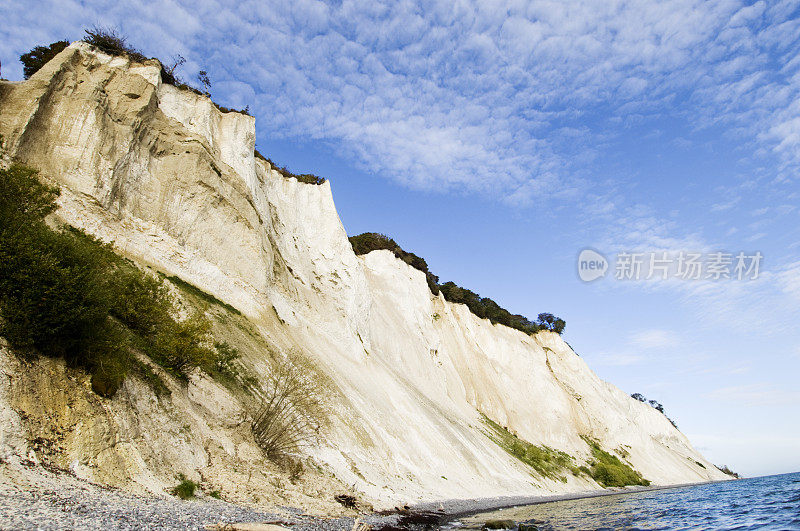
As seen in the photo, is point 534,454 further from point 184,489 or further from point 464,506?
point 184,489

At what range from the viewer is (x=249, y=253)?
23.3m

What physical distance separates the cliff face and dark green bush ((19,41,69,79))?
3.66 m

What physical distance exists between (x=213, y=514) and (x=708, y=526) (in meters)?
A: 17.8

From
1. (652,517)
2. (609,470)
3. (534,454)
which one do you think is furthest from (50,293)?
(609,470)

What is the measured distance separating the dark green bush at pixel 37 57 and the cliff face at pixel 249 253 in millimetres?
3656

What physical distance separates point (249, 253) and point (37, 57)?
14412mm

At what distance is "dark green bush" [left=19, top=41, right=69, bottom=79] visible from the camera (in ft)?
74.0

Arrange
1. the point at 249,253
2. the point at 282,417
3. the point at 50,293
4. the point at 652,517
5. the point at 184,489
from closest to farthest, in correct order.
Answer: the point at 50,293 → the point at 184,489 → the point at 282,417 → the point at 652,517 → the point at 249,253

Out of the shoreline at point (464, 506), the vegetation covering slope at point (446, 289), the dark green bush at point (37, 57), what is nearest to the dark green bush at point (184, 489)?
the shoreline at point (464, 506)

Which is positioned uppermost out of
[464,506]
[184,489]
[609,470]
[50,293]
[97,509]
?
[50,293]

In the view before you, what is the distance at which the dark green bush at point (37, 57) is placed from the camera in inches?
888

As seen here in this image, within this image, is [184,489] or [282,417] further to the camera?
[282,417]

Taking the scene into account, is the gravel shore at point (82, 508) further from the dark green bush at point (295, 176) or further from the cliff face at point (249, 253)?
the dark green bush at point (295, 176)

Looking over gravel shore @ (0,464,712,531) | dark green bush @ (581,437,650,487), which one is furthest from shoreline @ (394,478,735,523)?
dark green bush @ (581,437,650,487)
